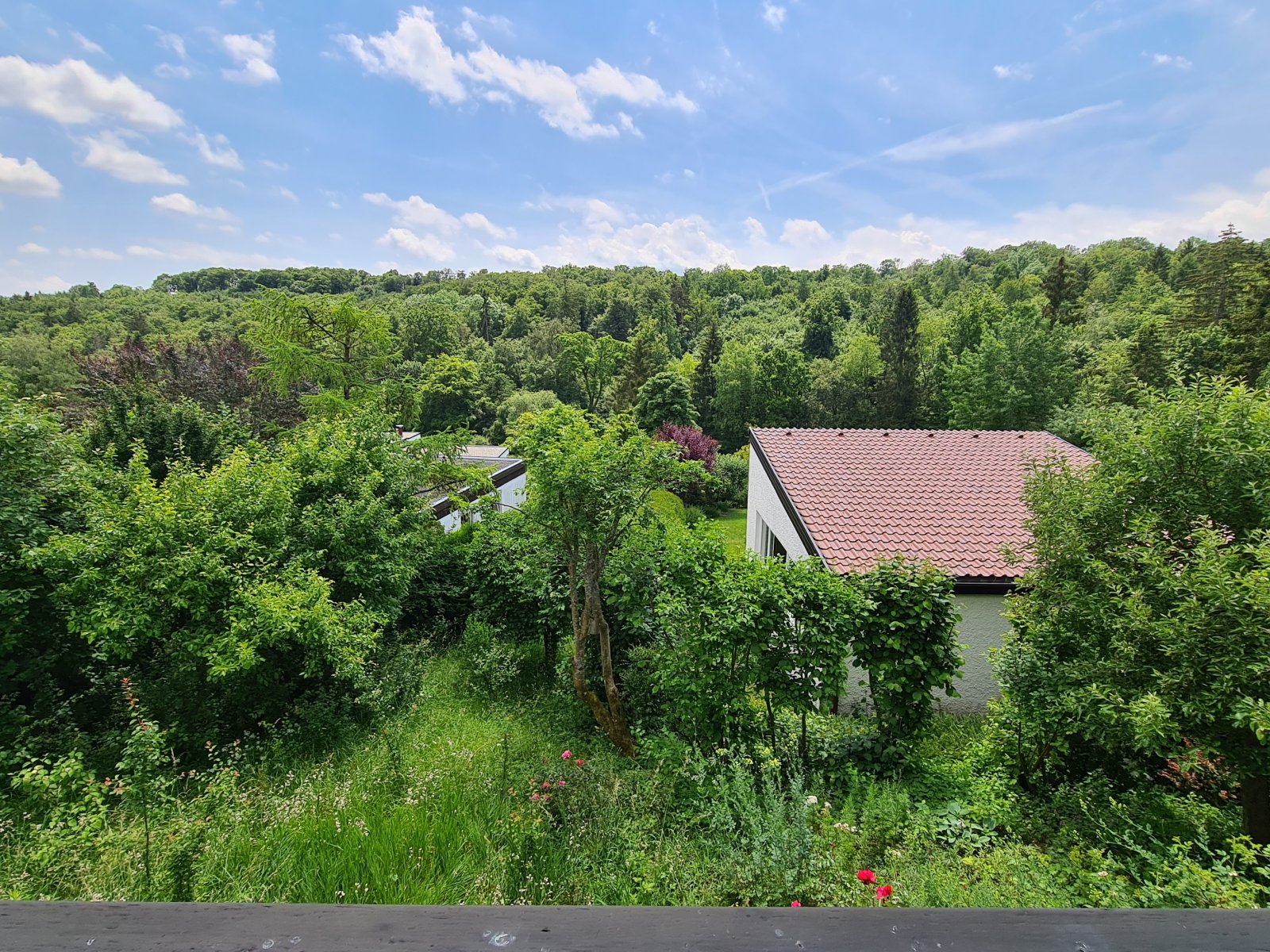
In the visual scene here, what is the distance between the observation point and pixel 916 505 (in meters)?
10.7

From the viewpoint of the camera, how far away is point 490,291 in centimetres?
8919

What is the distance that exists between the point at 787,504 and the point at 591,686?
5282mm

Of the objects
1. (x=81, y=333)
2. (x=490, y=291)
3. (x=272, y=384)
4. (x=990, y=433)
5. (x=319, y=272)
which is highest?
(x=319, y=272)

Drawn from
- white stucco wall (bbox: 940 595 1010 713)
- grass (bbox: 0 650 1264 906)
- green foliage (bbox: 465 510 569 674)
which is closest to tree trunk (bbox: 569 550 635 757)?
grass (bbox: 0 650 1264 906)

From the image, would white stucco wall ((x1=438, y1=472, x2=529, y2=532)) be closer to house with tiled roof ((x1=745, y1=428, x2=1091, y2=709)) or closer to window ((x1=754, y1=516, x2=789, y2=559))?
window ((x1=754, y1=516, x2=789, y2=559))

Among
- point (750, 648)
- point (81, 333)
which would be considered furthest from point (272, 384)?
point (81, 333)

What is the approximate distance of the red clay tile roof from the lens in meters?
9.23

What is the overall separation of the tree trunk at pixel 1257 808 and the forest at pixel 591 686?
18 mm

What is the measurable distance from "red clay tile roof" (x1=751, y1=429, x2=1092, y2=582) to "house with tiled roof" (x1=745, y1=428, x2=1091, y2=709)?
27mm

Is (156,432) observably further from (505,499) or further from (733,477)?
(733,477)

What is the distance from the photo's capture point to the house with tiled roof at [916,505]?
8.70m

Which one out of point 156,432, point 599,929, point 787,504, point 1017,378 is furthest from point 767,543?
point 1017,378

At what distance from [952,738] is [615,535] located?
5.32 m

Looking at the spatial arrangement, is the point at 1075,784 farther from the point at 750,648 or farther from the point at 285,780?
the point at 285,780
